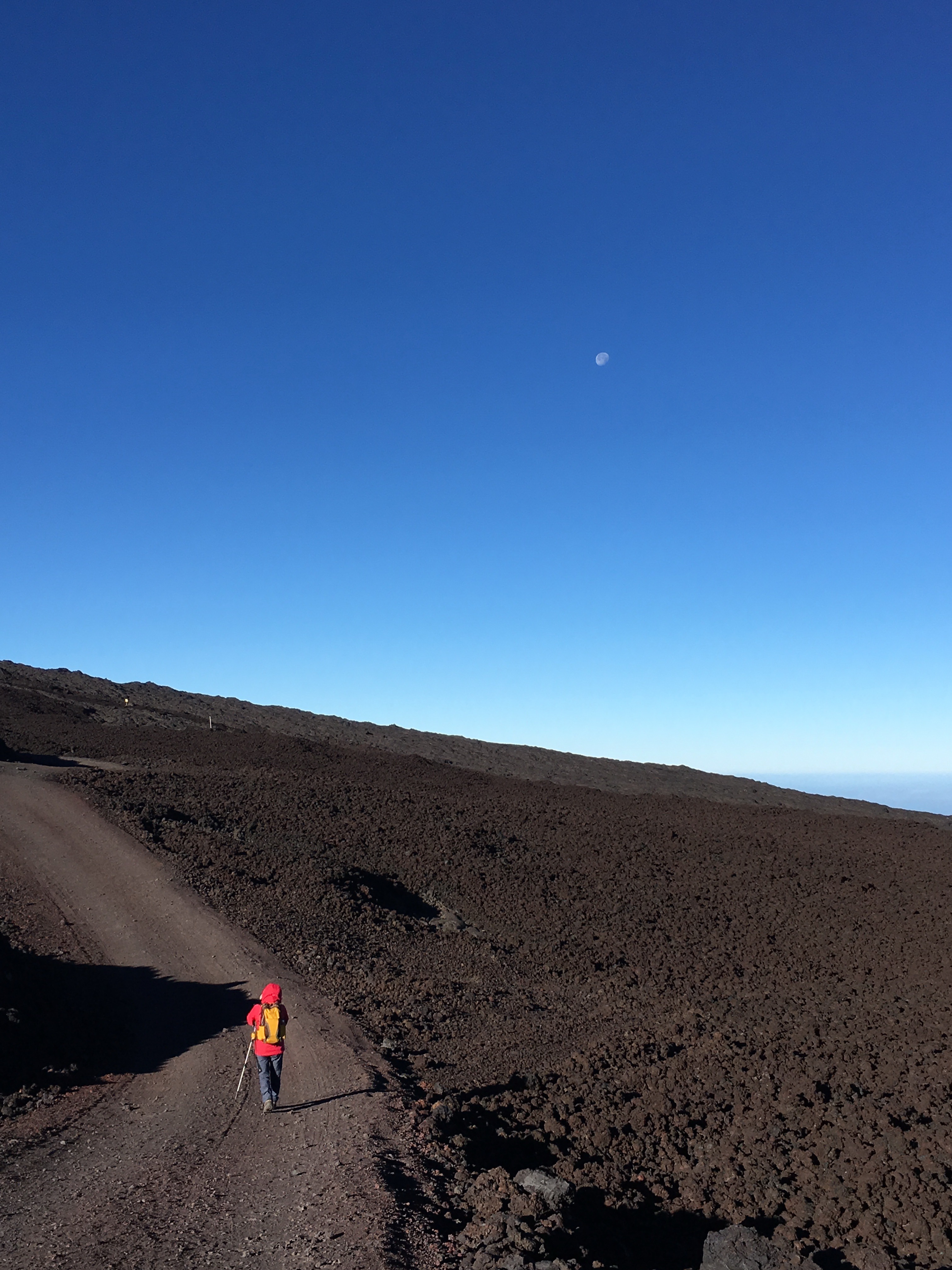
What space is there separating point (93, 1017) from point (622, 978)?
357 inches

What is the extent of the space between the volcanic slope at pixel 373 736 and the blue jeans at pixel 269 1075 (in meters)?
32.5

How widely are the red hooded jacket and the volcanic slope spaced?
32332 mm

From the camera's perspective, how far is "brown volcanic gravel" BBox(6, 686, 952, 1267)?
8.41 metres

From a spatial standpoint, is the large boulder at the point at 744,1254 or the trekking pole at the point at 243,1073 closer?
the large boulder at the point at 744,1254

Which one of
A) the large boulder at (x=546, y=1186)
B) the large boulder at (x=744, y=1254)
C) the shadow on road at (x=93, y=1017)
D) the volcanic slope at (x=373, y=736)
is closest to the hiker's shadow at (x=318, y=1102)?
the shadow on road at (x=93, y=1017)

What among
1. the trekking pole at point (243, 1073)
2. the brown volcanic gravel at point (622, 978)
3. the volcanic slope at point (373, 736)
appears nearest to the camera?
the brown volcanic gravel at point (622, 978)

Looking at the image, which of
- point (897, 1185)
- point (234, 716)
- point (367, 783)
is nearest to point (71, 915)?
point (897, 1185)

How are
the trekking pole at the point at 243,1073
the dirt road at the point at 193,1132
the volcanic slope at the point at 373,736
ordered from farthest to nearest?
the volcanic slope at the point at 373,736
the trekking pole at the point at 243,1073
the dirt road at the point at 193,1132

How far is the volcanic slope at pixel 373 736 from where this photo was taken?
1732 inches

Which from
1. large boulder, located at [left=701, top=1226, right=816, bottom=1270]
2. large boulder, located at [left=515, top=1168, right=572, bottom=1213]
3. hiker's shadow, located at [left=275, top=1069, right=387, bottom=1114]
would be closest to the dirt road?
hiker's shadow, located at [left=275, top=1069, right=387, bottom=1114]

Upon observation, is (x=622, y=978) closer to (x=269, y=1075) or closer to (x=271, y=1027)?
(x=269, y=1075)

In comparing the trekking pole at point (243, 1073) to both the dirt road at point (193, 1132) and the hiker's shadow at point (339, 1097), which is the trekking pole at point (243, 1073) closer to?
the dirt road at point (193, 1132)

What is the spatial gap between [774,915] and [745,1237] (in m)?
14.7

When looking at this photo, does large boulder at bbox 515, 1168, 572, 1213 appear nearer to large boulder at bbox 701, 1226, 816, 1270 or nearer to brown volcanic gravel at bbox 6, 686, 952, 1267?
brown volcanic gravel at bbox 6, 686, 952, 1267
